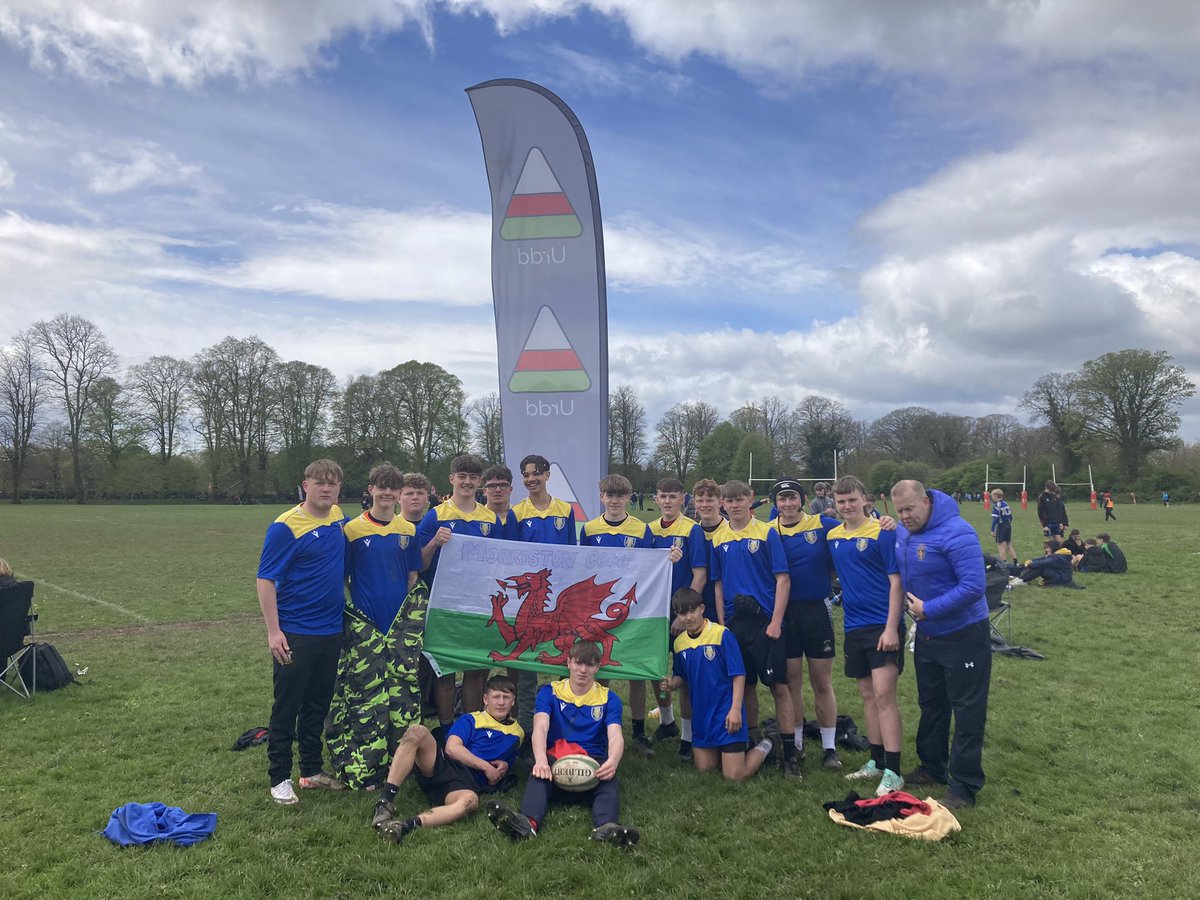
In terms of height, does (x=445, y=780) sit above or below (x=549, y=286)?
below

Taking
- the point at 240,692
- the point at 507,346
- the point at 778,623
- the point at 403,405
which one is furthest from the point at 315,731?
the point at 403,405

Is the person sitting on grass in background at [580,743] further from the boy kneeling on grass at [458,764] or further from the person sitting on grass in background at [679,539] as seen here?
the person sitting on grass in background at [679,539]

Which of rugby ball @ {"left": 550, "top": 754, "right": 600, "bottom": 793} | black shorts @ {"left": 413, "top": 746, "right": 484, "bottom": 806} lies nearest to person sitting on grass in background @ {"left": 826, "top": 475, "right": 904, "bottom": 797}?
rugby ball @ {"left": 550, "top": 754, "right": 600, "bottom": 793}

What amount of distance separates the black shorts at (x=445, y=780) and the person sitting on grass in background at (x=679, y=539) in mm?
1757

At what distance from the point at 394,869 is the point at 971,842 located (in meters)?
3.27

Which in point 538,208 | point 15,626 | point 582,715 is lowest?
point 582,715

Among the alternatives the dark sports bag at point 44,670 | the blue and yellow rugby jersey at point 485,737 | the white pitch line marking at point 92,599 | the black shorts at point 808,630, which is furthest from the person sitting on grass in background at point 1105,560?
the white pitch line marking at point 92,599

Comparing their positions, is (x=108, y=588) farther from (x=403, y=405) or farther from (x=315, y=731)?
(x=403, y=405)

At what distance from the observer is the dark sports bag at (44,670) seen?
23.6 ft

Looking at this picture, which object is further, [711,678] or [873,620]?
[711,678]

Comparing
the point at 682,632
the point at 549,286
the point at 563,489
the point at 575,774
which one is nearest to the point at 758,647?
the point at 682,632

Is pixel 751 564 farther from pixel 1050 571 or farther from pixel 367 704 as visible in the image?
pixel 1050 571

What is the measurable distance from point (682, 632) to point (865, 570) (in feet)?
4.60

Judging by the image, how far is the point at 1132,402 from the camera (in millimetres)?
54375
